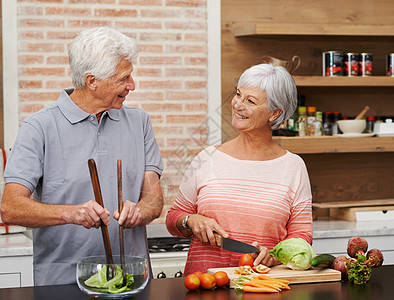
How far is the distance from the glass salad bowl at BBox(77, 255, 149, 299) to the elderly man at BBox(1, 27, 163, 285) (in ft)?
0.98

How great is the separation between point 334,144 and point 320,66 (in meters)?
0.58

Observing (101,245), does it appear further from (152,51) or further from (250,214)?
(152,51)

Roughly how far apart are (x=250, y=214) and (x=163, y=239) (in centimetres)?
119

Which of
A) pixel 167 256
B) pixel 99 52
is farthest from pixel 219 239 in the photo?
pixel 167 256

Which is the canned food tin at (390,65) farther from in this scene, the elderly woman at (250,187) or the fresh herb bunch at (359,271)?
the fresh herb bunch at (359,271)

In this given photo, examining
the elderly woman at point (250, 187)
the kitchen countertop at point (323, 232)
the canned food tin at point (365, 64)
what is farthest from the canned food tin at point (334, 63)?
the elderly woman at point (250, 187)

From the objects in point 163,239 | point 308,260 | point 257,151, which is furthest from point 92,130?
point 163,239

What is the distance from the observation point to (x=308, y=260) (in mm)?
2135

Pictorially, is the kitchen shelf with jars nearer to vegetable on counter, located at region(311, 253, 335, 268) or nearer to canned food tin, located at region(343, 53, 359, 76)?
canned food tin, located at region(343, 53, 359, 76)

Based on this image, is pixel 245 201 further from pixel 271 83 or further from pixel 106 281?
pixel 106 281

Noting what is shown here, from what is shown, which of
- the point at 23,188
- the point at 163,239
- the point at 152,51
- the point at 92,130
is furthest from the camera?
the point at 152,51

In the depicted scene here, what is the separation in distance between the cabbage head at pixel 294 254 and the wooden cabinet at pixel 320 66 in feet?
5.33

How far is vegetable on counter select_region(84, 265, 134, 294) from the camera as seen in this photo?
1800 mm

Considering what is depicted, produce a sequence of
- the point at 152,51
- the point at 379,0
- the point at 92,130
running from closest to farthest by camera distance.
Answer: the point at 92,130 < the point at 152,51 < the point at 379,0
